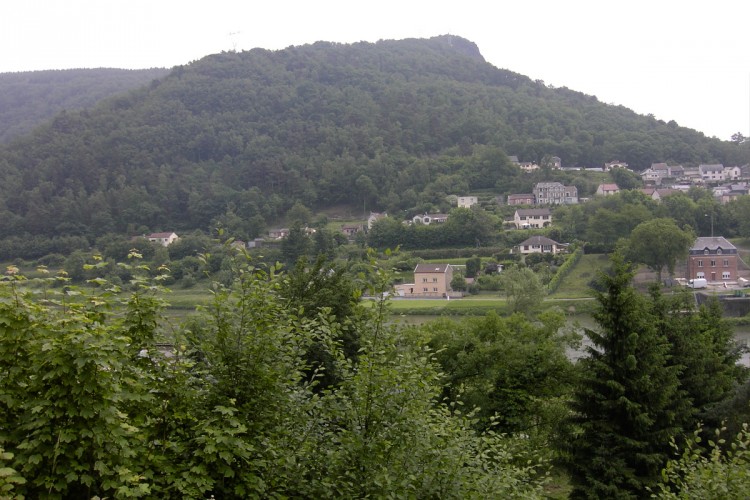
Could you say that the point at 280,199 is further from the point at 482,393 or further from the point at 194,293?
the point at 482,393

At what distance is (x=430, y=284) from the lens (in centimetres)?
3534

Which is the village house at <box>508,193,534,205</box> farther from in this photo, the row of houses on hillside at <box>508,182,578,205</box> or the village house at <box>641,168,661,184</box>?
the village house at <box>641,168,661,184</box>

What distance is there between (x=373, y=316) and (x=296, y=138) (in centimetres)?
7737

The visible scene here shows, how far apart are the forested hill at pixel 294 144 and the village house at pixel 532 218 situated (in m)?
10.9

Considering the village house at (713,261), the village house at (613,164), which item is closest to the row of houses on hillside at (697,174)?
the village house at (613,164)

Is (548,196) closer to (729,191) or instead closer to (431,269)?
(729,191)

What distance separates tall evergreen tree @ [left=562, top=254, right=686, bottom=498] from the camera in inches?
328

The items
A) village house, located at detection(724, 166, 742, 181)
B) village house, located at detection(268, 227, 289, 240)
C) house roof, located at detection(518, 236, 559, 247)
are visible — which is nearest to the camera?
house roof, located at detection(518, 236, 559, 247)

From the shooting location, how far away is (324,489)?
411cm

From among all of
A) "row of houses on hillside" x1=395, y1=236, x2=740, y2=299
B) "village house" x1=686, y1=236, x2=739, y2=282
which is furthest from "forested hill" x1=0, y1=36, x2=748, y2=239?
"village house" x1=686, y1=236, x2=739, y2=282

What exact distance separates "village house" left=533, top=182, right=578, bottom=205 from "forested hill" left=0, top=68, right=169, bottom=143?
82298 millimetres

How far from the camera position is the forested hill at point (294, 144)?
6091 cm

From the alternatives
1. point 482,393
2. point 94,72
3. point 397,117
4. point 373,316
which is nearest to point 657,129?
point 397,117

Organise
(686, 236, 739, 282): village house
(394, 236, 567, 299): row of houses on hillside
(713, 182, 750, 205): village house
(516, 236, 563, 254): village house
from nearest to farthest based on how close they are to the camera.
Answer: (394, 236, 567, 299): row of houses on hillside < (686, 236, 739, 282): village house < (516, 236, 563, 254): village house < (713, 182, 750, 205): village house
